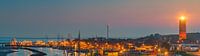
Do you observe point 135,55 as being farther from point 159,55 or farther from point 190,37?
point 190,37

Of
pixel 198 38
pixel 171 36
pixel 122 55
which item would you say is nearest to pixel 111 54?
pixel 122 55

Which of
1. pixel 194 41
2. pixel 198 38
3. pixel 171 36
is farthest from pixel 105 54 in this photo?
pixel 171 36

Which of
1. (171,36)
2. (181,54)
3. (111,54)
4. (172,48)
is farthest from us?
(171,36)

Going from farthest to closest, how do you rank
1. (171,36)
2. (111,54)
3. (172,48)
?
(171,36) < (172,48) < (111,54)

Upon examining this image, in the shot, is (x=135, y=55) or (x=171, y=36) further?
(x=171, y=36)

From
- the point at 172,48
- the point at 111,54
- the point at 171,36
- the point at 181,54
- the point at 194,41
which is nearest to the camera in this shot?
the point at 111,54

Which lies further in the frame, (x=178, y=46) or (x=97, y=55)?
(x=178, y=46)

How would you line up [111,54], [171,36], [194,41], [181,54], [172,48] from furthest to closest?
1. [171,36]
2. [194,41]
3. [172,48]
4. [181,54]
5. [111,54]

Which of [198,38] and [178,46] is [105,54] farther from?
[198,38]
